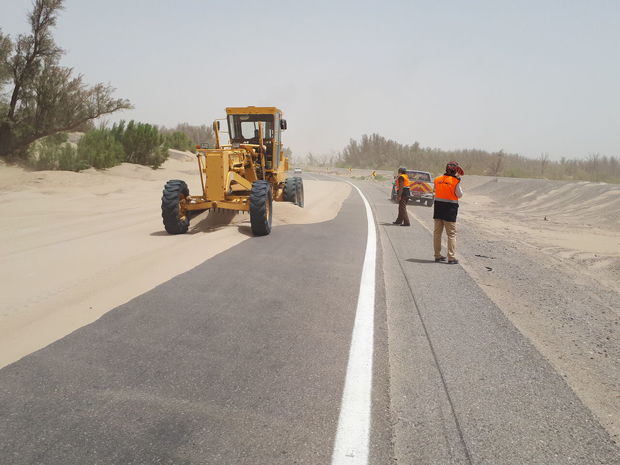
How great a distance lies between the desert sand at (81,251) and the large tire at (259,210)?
30 centimetres

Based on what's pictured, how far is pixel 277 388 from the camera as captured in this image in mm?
3383

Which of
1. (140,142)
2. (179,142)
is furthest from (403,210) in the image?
(179,142)

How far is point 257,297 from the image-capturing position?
18.1 ft

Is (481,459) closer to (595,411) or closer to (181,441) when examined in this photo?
(595,411)

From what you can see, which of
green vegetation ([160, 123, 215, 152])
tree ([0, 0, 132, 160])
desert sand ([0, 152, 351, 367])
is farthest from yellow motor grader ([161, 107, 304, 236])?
green vegetation ([160, 123, 215, 152])

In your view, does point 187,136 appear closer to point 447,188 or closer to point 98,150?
point 98,150

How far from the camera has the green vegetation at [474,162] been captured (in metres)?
42.0

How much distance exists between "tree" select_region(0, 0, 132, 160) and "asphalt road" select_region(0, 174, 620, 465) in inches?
827

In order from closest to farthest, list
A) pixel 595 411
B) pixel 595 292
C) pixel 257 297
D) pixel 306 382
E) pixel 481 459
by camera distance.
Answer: pixel 481 459 → pixel 595 411 → pixel 306 382 → pixel 257 297 → pixel 595 292

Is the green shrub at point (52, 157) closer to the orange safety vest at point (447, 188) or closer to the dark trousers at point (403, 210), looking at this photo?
the dark trousers at point (403, 210)

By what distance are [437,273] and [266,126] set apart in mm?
7672

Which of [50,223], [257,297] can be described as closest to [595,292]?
[257,297]

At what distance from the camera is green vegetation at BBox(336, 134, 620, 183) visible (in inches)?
1652

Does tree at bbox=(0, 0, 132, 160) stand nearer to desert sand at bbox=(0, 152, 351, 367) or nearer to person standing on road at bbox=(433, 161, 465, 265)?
desert sand at bbox=(0, 152, 351, 367)
